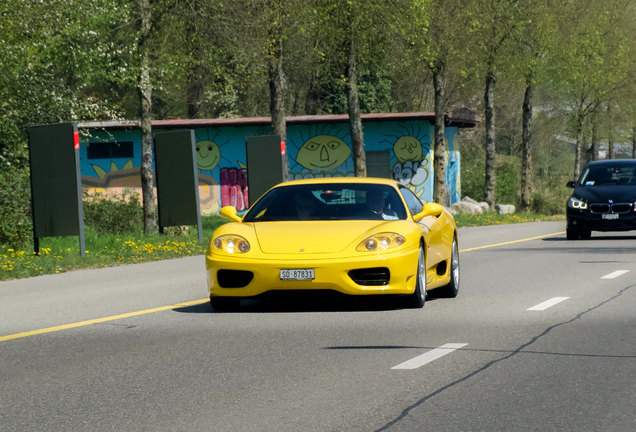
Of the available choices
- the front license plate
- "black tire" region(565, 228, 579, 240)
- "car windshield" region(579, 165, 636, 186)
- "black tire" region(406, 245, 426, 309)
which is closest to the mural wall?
"car windshield" region(579, 165, 636, 186)

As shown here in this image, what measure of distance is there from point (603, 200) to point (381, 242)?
12722 millimetres

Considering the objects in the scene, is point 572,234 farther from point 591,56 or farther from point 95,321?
point 591,56

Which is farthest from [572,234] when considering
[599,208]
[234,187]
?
[234,187]

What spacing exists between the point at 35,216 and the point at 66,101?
243 inches

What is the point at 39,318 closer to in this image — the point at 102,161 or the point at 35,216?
the point at 35,216

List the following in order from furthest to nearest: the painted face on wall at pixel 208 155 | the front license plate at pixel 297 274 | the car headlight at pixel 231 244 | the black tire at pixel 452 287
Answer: the painted face on wall at pixel 208 155, the black tire at pixel 452 287, the car headlight at pixel 231 244, the front license plate at pixel 297 274

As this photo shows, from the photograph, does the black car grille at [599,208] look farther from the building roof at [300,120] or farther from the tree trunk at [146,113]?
the building roof at [300,120]

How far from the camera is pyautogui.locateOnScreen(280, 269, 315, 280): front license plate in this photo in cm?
915

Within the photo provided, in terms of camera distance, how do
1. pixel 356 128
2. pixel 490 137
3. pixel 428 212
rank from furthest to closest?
pixel 490 137, pixel 356 128, pixel 428 212

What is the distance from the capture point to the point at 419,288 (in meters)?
9.77

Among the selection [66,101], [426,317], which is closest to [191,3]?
[66,101]

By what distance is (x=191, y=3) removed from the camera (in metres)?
25.0

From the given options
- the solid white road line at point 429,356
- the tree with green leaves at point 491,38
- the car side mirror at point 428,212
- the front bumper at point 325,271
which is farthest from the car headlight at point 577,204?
the tree with green leaves at point 491,38

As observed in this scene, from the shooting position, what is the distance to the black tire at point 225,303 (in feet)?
32.0
